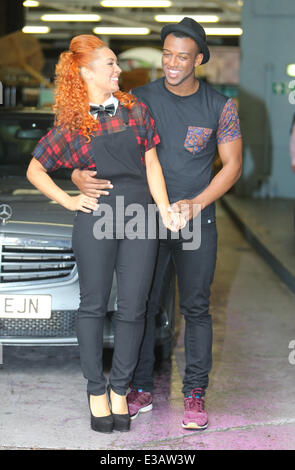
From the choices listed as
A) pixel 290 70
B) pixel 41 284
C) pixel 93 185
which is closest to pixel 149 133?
pixel 93 185

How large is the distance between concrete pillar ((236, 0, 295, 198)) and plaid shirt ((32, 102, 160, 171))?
1157 cm

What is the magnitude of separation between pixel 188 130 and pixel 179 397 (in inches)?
60.1

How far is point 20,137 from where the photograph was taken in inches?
236

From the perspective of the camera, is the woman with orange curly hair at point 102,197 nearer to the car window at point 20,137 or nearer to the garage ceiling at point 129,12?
the car window at point 20,137

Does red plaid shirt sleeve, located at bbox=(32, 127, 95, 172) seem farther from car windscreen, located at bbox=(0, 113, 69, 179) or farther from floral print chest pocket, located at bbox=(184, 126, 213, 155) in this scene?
car windscreen, located at bbox=(0, 113, 69, 179)

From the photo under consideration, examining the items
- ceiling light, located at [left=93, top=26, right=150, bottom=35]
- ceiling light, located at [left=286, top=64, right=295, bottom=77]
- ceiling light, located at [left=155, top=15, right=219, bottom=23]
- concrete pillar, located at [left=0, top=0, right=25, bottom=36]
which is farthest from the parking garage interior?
ceiling light, located at [left=93, top=26, right=150, bottom=35]

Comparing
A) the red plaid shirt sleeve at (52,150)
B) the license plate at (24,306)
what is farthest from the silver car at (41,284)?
the red plaid shirt sleeve at (52,150)

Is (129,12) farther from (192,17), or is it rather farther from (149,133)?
(149,133)

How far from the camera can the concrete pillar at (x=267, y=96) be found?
15.1 metres

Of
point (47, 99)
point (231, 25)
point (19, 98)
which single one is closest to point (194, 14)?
point (231, 25)

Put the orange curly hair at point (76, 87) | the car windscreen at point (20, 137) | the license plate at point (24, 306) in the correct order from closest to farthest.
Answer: the orange curly hair at point (76, 87), the license plate at point (24, 306), the car windscreen at point (20, 137)

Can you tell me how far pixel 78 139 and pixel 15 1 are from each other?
10012 millimetres

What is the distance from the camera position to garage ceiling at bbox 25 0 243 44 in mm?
21016

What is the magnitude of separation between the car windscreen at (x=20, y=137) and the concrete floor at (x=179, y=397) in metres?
1.50
